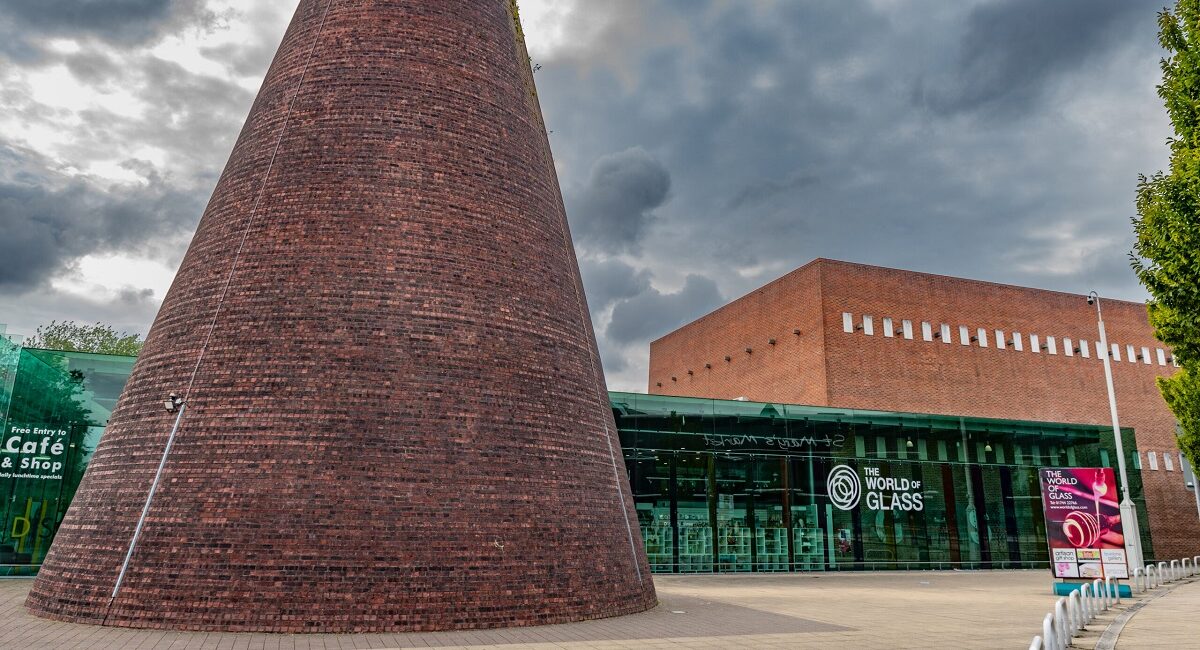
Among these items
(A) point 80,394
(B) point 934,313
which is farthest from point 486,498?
(B) point 934,313

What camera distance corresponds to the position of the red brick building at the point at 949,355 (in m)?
33.1

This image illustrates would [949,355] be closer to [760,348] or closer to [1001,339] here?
[1001,339]

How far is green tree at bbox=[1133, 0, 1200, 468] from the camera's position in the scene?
1112 cm

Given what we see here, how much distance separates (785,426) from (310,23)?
20.2 m

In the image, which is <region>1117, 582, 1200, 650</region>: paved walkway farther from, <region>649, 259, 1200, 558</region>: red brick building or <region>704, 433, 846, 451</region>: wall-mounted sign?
<region>649, 259, 1200, 558</region>: red brick building

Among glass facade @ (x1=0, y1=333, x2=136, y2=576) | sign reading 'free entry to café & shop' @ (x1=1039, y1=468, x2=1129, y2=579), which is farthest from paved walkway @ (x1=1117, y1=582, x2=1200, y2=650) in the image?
glass facade @ (x1=0, y1=333, x2=136, y2=576)

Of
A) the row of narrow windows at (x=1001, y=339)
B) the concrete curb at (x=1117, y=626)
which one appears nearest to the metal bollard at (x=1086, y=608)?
the concrete curb at (x=1117, y=626)

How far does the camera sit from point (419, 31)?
12477mm

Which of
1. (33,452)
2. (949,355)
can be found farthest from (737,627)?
(949,355)

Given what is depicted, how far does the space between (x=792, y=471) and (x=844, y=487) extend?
2167 millimetres

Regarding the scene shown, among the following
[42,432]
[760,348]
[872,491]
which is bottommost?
[872,491]

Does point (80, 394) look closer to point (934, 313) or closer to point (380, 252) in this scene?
point (380, 252)

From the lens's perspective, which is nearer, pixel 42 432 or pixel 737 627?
pixel 737 627

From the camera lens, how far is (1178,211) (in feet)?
37.2
